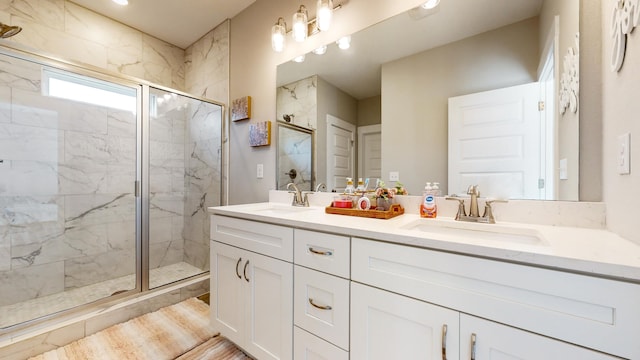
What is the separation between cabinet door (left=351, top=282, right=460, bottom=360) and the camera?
0.75m

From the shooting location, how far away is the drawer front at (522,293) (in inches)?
21.9

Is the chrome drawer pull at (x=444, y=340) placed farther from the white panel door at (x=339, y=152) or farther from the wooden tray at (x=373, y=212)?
the white panel door at (x=339, y=152)

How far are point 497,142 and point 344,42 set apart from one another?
1.08 meters

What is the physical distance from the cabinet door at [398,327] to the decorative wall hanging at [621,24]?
3.16ft

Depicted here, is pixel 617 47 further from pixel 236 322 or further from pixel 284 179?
pixel 236 322

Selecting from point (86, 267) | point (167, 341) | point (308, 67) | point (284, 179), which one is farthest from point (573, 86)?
point (86, 267)

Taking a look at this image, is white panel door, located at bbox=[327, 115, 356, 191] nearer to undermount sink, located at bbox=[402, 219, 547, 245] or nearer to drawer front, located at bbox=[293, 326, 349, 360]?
undermount sink, located at bbox=[402, 219, 547, 245]

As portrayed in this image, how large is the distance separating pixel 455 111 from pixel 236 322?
1.60 metres

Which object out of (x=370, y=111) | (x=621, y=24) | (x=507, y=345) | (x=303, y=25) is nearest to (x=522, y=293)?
(x=507, y=345)

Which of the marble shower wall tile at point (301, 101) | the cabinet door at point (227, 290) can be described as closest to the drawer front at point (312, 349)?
the cabinet door at point (227, 290)

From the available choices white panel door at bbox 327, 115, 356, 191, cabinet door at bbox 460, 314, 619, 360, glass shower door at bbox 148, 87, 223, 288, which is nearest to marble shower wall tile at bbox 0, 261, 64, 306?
glass shower door at bbox 148, 87, 223, 288

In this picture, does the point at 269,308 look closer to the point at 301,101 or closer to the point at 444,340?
the point at 444,340

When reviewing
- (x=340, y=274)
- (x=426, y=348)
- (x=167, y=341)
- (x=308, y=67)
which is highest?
(x=308, y=67)

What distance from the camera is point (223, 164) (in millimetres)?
2496
